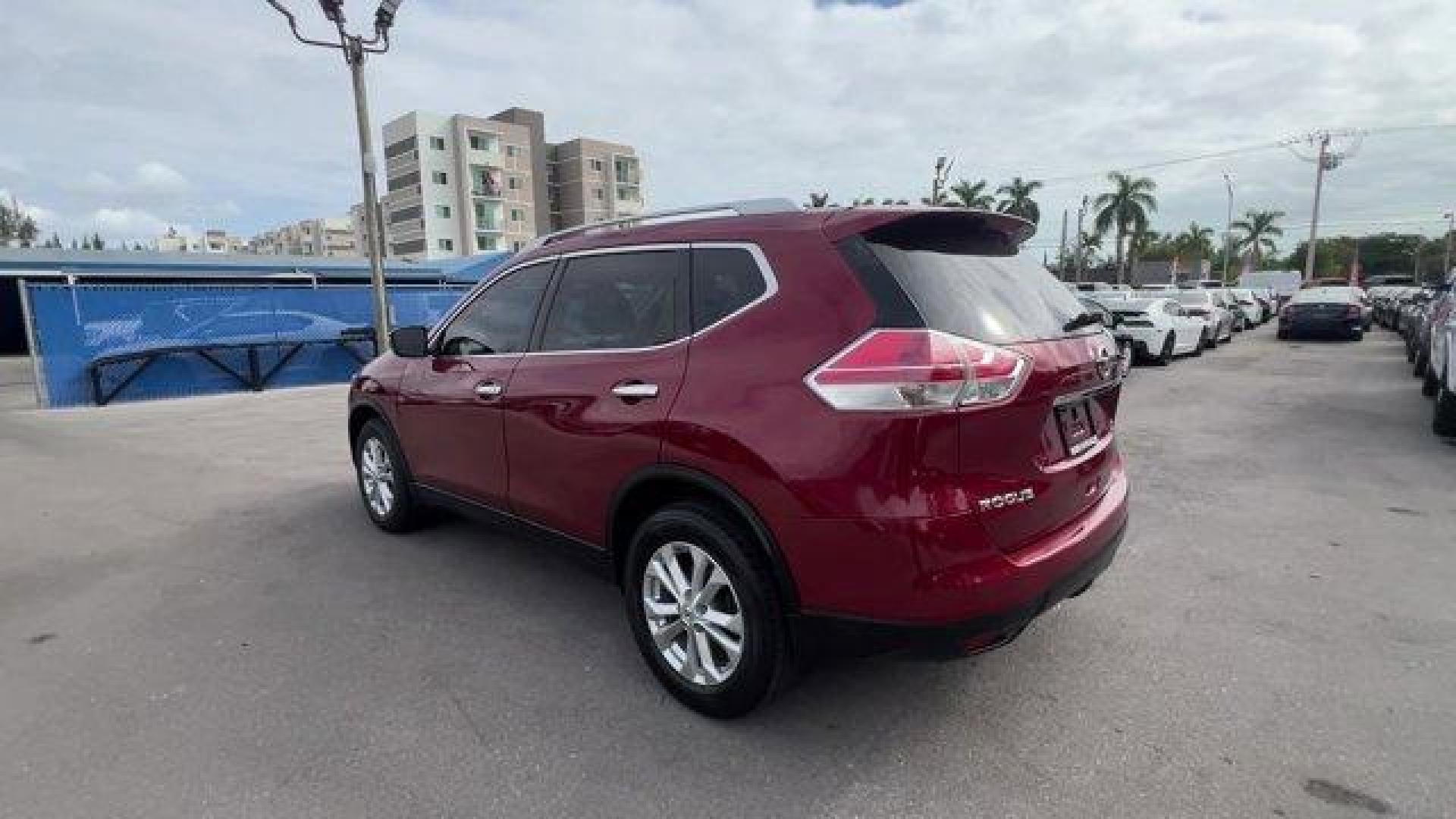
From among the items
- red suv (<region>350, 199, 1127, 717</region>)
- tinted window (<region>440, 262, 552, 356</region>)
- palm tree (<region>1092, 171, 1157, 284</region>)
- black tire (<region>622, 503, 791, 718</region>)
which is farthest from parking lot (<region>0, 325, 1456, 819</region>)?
palm tree (<region>1092, 171, 1157, 284</region>)

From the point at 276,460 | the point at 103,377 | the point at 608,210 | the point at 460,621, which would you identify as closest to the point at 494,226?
the point at 608,210

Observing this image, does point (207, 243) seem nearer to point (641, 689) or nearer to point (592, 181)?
point (592, 181)

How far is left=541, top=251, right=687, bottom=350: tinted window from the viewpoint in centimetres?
296

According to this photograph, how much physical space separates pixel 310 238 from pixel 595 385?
130 metres

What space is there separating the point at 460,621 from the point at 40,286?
13.3m

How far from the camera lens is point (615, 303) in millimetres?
3188

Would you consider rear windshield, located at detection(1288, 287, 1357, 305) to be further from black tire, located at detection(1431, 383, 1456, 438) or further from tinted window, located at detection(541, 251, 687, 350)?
tinted window, located at detection(541, 251, 687, 350)

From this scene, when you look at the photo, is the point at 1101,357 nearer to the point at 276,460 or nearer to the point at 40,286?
the point at 276,460

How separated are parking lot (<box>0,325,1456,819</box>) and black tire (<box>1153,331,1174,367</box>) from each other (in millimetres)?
10313

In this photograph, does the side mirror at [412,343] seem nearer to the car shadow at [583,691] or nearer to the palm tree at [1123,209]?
the car shadow at [583,691]

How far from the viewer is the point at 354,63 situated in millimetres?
11398

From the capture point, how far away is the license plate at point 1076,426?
2.62 metres

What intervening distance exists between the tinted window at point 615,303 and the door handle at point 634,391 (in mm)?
165

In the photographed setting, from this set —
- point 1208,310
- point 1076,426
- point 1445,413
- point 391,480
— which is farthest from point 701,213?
point 1208,310
